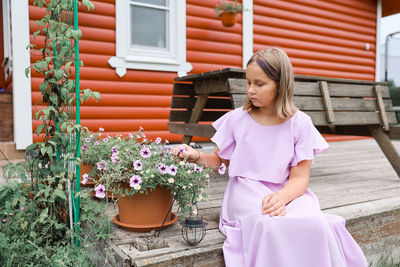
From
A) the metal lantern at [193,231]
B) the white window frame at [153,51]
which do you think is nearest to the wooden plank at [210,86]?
the metal lantern at [193,231]

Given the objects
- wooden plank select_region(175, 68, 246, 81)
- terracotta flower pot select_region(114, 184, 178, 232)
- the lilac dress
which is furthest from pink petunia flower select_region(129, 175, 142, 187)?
wooden plank select_region(175, 68, 246, 81)

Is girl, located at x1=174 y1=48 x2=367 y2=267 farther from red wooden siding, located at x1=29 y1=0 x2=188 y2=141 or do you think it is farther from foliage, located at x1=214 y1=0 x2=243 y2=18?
foliage, located at x1=214 y1=0 x2=243 y2=18

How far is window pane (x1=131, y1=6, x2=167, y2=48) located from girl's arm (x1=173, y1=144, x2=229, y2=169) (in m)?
3.12

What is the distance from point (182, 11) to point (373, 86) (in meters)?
2.72

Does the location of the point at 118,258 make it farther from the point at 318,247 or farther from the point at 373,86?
the point at 373,86

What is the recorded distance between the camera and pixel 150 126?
4605 millimetres

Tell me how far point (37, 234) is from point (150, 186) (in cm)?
72

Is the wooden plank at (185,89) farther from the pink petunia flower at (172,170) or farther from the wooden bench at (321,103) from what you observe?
the pink petunia flower at (172,170)

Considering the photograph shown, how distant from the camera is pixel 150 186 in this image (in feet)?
4.97

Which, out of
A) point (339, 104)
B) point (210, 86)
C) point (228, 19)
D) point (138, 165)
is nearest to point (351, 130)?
point (339, 104)

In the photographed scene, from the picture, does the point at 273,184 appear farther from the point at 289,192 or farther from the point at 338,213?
the point at 338,213

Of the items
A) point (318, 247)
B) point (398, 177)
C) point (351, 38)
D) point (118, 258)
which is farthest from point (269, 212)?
point (351, 38)

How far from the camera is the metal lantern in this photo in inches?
56.3

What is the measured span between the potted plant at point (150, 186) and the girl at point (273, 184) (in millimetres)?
152
